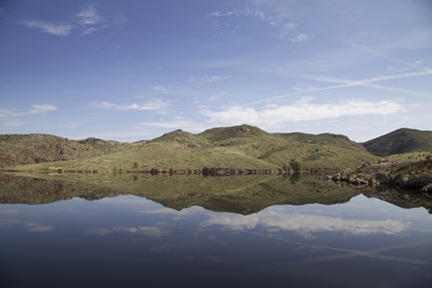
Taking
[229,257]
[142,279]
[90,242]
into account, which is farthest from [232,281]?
[90,242]

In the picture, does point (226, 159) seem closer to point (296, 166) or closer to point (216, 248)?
point (296, 166)

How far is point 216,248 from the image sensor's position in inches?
488

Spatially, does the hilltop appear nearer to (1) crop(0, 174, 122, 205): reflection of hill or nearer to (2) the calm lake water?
(1) crop(0, 174, 122, 205): reflection of hill

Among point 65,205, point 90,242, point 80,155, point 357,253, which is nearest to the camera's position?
point 357,253

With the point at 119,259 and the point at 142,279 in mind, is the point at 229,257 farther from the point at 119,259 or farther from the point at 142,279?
the point at 119,259

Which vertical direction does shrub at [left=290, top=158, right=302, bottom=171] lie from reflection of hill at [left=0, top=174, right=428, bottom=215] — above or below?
above

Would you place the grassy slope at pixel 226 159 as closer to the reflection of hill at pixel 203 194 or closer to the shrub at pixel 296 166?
the shrub at pixel 296 166

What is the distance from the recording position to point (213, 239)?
13.8m

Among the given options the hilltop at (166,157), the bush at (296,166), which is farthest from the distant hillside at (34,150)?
the bush at (296,166)

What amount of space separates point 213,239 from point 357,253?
6.84 meters

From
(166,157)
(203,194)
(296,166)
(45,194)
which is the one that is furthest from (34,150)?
(203,194)

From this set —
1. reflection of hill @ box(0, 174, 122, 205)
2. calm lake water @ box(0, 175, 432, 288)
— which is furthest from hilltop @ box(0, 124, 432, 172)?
calm lake water @ box(0, 175, 432, 288)

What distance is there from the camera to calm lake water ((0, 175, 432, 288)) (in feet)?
30.5

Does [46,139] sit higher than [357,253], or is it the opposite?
[46,139]
